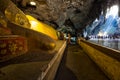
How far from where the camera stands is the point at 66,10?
19.5 m

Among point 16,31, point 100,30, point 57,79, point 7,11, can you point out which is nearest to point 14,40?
point 16,31

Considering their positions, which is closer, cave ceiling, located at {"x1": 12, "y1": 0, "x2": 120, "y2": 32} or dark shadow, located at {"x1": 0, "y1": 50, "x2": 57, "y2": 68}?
dark shadow, located at {"x1": 0, "y1": 50, "x2": 57, "y2": 68}

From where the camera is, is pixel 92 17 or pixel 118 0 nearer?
pixel 118 0

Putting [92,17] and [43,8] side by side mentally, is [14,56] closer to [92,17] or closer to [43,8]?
[43,8]

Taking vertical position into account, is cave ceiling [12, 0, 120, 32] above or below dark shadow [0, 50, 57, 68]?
above

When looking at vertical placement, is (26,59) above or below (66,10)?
below

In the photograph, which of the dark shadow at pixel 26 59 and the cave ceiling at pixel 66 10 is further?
the cave ceiling at pixel 66 10

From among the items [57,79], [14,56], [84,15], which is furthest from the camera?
[84,15]

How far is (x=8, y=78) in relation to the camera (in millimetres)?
2746

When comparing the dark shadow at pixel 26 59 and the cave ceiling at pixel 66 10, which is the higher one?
the cave ceiling at pixel 66 10

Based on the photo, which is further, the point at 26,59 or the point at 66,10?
the point at 66,10

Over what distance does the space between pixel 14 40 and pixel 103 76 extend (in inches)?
136

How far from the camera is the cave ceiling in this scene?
1364cm

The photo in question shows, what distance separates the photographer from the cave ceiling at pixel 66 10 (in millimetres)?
13641
